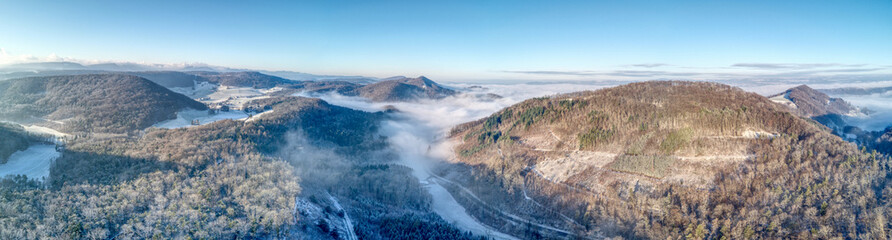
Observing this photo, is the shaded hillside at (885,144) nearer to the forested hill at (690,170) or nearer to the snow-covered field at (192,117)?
the forested hill at (690,170)

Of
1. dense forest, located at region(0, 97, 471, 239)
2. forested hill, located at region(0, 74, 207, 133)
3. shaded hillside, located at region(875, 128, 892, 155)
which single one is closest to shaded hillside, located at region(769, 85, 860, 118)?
shaded hillside, located at region(875, 128, 892, 155)

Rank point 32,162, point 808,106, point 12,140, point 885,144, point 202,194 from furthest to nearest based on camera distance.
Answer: point 808,106 < point 885,144 < point 12,140 < point 32,162 < point 202,194

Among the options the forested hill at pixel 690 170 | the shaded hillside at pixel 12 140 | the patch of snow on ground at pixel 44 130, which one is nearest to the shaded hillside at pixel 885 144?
the forested hill at pixel 690 170

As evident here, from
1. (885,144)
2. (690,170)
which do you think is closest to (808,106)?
(885,144)

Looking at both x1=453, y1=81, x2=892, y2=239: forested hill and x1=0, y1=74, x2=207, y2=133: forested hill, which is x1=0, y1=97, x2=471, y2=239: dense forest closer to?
x1=0, y1=74, x2=207, y2=133: forested hill

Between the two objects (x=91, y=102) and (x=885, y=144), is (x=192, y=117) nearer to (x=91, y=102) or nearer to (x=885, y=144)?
(x=91, y=102)
